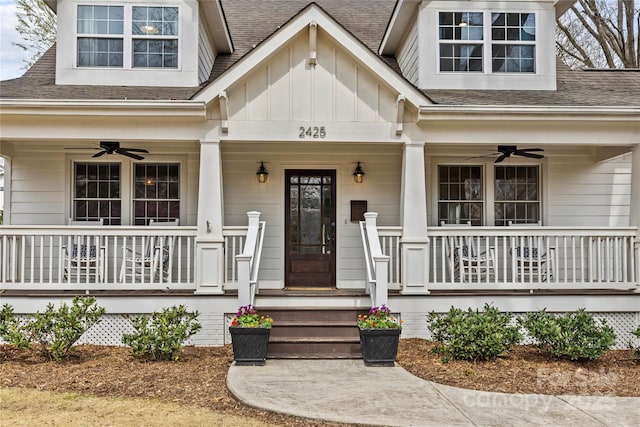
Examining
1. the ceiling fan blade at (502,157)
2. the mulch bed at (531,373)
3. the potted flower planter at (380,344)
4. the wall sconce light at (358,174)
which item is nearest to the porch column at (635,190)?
the ceiling fan blade at (502,157)

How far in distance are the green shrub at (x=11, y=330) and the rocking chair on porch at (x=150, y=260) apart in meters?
1.56

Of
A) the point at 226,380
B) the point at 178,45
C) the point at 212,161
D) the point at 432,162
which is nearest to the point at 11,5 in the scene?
the point at 178,45

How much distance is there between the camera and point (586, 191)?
9.54 meters

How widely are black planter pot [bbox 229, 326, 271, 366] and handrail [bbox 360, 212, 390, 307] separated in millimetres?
1784

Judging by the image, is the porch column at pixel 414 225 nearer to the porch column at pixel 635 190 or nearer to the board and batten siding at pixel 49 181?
the porch column at pixel 635 190

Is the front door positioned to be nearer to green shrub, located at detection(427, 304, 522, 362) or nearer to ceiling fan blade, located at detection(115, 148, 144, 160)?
ceiling fan blade, located at detection(115, 148, 144, 160)

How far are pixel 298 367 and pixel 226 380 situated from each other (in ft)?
3.17

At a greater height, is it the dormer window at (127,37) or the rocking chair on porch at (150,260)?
the dormer window at (127,37)

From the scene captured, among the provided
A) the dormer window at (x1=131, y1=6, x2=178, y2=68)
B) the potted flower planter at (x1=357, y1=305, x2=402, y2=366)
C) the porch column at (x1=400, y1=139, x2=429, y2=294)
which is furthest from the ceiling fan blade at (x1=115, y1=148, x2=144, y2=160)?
the potted flower planter at (x1=357, y1=305, x2=402, y2=366)

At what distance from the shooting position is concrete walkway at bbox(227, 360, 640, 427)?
4465 mm

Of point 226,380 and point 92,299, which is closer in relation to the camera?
point 226,380

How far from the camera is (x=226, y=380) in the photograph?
562 cm

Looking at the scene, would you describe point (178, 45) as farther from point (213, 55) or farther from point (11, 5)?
point (11, 5)

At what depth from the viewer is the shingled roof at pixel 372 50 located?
814 centimetres
